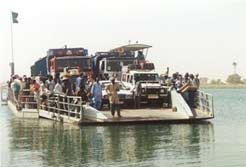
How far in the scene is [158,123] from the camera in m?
22.4

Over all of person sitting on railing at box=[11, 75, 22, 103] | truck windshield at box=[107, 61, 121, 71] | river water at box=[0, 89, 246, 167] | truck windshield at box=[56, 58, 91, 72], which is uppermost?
truck windshield at box=[56, 58, 91, 72]

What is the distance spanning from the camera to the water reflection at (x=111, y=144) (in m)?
13.6

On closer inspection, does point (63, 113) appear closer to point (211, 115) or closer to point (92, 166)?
point (211, 115)

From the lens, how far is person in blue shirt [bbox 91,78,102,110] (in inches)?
909

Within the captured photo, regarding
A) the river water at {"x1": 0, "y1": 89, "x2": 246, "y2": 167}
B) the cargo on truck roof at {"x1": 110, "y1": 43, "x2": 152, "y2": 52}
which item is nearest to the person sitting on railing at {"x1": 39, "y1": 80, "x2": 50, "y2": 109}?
the river water at {"x1": 0, "y1": 89, "x2": 246, "y2": 167}

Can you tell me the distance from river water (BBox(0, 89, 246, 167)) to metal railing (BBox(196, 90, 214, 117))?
1099mm

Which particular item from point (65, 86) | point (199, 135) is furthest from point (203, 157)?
point (65, 86)

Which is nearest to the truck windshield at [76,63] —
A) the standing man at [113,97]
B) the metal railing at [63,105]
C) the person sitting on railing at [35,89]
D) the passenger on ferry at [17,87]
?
the passenger on ferry at [17,87]

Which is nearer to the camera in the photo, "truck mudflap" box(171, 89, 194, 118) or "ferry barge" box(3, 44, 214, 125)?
"ferry barge" box(3, 44, 214, 125)

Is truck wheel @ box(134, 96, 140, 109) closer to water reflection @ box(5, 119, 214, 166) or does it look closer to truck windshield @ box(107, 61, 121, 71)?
water reflection @ box(5, 119, 214, 166)

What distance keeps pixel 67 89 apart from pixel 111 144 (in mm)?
8154

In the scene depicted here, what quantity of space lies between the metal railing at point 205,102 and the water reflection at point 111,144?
136 centimetres

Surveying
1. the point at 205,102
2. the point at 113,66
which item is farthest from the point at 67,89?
the point at 113,66

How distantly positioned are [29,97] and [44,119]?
192 cm
